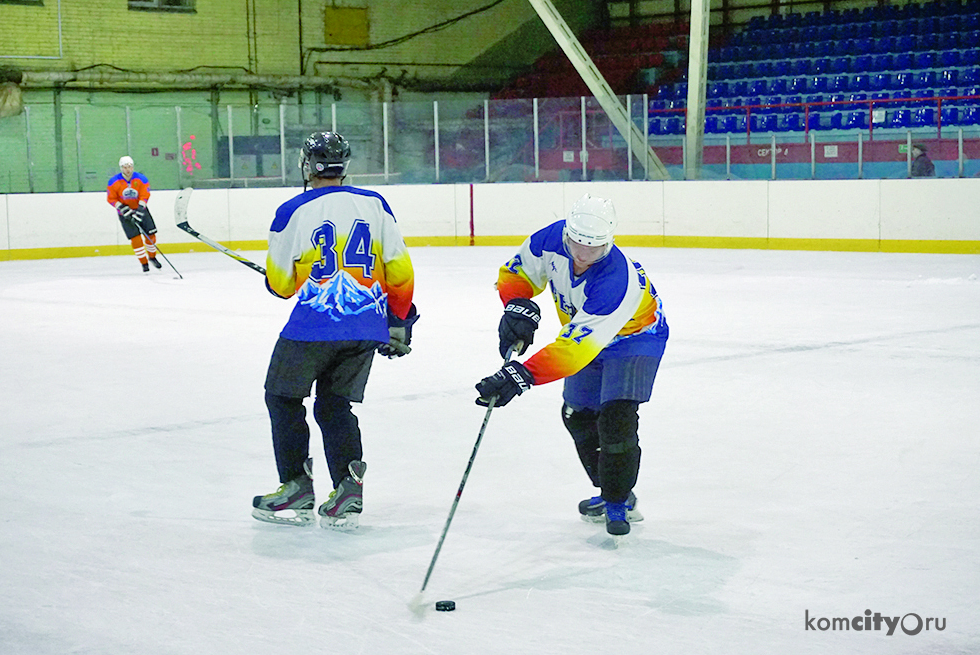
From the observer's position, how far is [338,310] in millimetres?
3672

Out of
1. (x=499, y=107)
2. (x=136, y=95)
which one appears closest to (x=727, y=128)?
(x=499, y=107)

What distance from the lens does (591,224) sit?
10.8ft

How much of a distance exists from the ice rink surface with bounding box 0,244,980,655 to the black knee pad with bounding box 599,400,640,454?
11.0 inches

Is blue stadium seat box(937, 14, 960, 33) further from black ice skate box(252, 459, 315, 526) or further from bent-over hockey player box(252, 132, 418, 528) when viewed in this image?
black ice skate box(252, 459, 315, 526)

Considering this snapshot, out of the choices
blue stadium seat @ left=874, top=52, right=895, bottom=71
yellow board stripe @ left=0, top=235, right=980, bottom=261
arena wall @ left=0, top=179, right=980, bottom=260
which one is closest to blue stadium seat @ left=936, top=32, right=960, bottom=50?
blue stadium seat @ left=874, top=52, right=895, bottom=71

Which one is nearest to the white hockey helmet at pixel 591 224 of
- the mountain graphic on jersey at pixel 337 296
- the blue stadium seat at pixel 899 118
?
the mountain graphic on jersey at pixel 337 296

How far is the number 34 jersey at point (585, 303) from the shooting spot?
3.33 m

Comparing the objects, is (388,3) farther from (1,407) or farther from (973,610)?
(973,610)

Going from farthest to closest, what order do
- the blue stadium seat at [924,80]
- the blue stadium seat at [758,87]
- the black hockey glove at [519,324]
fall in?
the blue stadium seat at [758,87], the blue stadium seat at [924,80], the black hockey glove at [519,324]

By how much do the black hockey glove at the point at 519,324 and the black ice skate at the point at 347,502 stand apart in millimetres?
618

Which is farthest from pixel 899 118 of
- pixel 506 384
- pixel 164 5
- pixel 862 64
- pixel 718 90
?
pixel 506 384

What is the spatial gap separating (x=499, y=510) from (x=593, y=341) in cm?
83

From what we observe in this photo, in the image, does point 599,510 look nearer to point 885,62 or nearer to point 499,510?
point 499,510

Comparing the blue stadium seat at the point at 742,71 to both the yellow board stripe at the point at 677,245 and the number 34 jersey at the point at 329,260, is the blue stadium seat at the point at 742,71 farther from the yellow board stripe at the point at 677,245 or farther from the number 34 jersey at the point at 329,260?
the number 34 jersey at the point at 329,260
